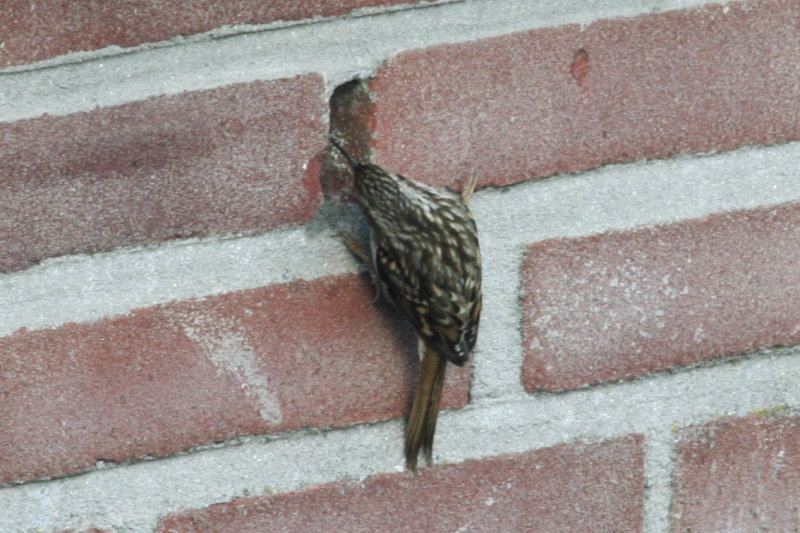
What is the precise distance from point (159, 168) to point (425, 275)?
259 mm

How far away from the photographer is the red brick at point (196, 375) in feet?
2.63

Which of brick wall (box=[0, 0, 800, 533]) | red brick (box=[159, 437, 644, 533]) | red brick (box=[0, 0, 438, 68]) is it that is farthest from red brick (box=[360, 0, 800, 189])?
red brick (box=[159, 437, 644, 533])

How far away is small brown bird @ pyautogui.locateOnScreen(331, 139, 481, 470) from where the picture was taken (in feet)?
2.70

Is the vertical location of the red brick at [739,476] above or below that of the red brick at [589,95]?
below

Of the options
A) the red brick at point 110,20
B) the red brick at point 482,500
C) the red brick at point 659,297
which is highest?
the red brick at point 110,20

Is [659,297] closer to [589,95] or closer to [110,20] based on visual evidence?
[589,95]

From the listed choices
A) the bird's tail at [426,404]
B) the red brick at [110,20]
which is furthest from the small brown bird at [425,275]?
the red brick at [110,20]

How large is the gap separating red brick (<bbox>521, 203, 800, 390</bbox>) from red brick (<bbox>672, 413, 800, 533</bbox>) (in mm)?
72

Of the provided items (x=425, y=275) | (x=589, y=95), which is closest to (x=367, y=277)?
(x=425, y=275)

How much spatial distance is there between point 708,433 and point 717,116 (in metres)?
0.27

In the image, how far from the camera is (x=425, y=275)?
92 centimetres

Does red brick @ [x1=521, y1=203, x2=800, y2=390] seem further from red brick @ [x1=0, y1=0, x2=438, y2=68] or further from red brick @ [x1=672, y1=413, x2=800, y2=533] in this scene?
red brick @ [x1=0, y1=0, x2=438, y2=68]

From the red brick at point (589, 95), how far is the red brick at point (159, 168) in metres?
0.07

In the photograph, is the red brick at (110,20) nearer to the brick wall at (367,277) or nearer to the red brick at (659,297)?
the brick wall at (367,277)
